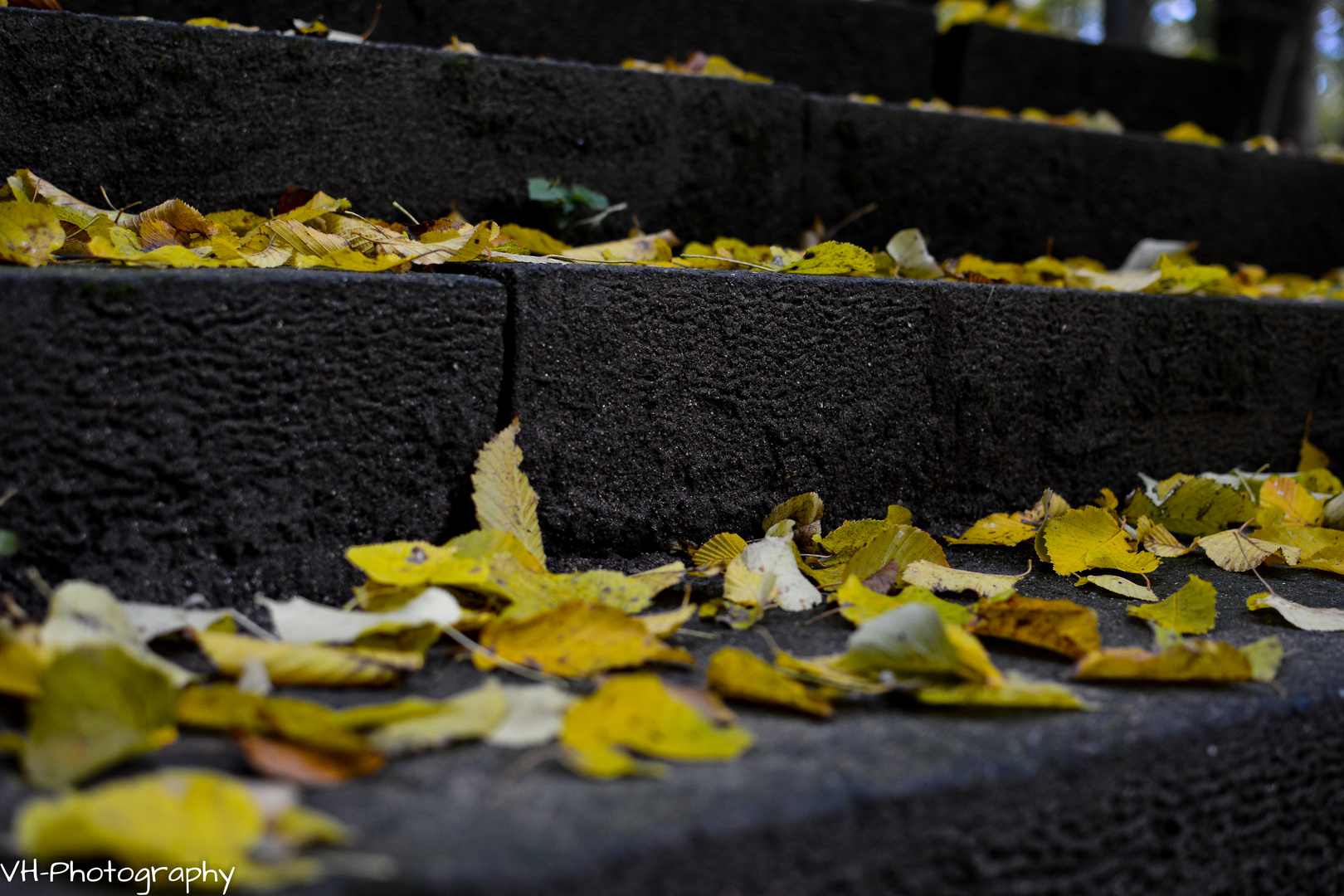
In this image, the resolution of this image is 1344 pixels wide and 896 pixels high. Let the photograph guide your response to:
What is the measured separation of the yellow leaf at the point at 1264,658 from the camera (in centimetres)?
87

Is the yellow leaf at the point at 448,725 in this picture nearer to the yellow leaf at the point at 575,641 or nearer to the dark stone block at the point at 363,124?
the yellow leaf at the point at 575,641

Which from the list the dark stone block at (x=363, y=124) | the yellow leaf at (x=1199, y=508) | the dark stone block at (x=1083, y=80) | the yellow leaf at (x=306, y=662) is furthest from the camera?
the dark stone block at (x=1083, y=80)

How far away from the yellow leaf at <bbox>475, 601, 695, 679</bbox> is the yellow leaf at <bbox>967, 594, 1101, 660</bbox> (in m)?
0.34

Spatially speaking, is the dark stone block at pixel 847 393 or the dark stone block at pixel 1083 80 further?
the dark stone block at pixel 1083 80

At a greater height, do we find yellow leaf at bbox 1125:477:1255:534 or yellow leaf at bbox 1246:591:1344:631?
yellow leaf at bbox 1125:477:1255:534

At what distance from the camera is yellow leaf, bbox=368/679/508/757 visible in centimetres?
65

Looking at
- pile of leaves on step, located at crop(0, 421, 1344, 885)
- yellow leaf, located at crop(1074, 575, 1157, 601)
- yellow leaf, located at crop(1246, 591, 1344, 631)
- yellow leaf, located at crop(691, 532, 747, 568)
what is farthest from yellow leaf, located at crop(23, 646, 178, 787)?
yellow leaf, located at crop(1246, 591, 1344, 631)

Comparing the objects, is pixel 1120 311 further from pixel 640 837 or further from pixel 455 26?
pixel 455 26

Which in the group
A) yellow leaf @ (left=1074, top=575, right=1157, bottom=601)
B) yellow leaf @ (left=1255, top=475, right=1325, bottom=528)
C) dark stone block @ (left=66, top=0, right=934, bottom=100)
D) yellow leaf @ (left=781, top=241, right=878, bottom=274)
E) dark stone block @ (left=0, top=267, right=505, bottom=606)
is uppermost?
dark stone block @ (left=66, top=0, right=934, bottom=100)

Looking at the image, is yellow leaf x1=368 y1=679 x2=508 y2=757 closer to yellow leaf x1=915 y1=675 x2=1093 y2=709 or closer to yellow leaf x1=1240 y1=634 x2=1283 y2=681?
yellow leaf x1=915 y1=675 x2=1093 y2=709

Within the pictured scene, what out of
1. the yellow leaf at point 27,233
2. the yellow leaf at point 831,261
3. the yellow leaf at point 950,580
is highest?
the yellow leaf at point 831,261

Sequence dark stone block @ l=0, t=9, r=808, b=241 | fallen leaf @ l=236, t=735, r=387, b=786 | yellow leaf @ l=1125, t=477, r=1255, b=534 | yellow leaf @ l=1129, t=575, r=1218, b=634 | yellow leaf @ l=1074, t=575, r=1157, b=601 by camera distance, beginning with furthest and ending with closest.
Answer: yellow leaf @ l=1125, t=477, r=1255, b=534 → dark stone block @ l=0, t=9, r=808, b=241 → yellow leaf @ l=1074, t=575, r=1157, b=601 → yellow leaf @ l=1129, t=575, r=1218, b=634 → fallen leaf @ l=236, t=735, r=387, b=786

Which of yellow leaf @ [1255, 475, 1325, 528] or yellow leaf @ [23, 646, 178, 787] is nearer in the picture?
yellow leaf @ [23, 646, 178, 787]

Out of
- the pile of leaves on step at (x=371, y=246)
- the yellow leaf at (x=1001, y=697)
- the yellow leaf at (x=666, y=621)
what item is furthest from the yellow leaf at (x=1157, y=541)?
the yellow leaf at (x=666, y=621)
